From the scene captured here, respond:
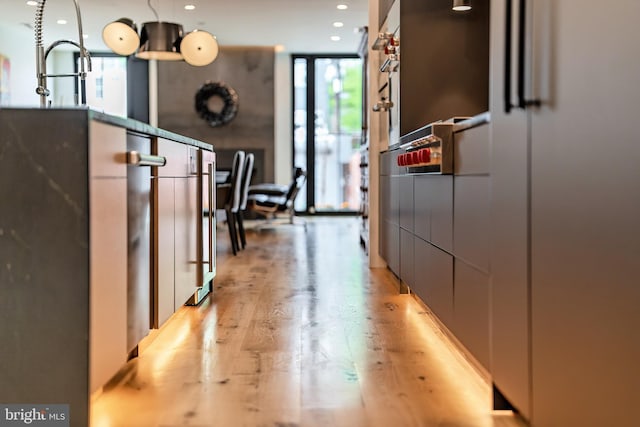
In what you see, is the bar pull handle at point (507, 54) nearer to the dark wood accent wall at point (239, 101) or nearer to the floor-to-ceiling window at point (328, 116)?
the dark wood accent wall at point (239, 101)

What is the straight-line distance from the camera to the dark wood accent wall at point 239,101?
1095cm

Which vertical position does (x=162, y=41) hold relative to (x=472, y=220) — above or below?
above

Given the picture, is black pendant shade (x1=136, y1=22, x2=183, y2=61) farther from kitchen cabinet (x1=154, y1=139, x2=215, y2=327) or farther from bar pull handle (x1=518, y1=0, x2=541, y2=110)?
bar pull handle (x1=518, y1=0, x2=541, y2=110)

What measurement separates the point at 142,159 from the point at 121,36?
177 inches

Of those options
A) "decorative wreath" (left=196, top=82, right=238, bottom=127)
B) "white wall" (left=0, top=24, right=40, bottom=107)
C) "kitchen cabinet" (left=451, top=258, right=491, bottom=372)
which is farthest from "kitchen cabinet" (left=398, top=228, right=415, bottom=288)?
"decorative wreath" (left=196, top=82, right=238, bottom=127)

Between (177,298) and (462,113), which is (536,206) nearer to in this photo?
(177,298)

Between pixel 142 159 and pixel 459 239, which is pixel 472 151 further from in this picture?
pixel 142 159

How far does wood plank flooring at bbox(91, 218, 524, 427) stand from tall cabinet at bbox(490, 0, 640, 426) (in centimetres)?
37

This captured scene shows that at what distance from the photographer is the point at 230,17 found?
8.87m

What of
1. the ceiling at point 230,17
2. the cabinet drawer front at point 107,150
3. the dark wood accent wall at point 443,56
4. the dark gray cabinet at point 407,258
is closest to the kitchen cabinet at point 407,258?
the dark gray cabinet at point 407,258

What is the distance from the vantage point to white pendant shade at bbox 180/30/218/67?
6.02 m

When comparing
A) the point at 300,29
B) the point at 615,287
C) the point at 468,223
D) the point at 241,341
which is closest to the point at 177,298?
the point at 241,341

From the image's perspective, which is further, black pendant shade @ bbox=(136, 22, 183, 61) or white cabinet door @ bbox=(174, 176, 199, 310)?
black pendant shade @ bbox=(136, 22, 183, 61)

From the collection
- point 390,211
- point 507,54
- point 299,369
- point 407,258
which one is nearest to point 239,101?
point 390,211
